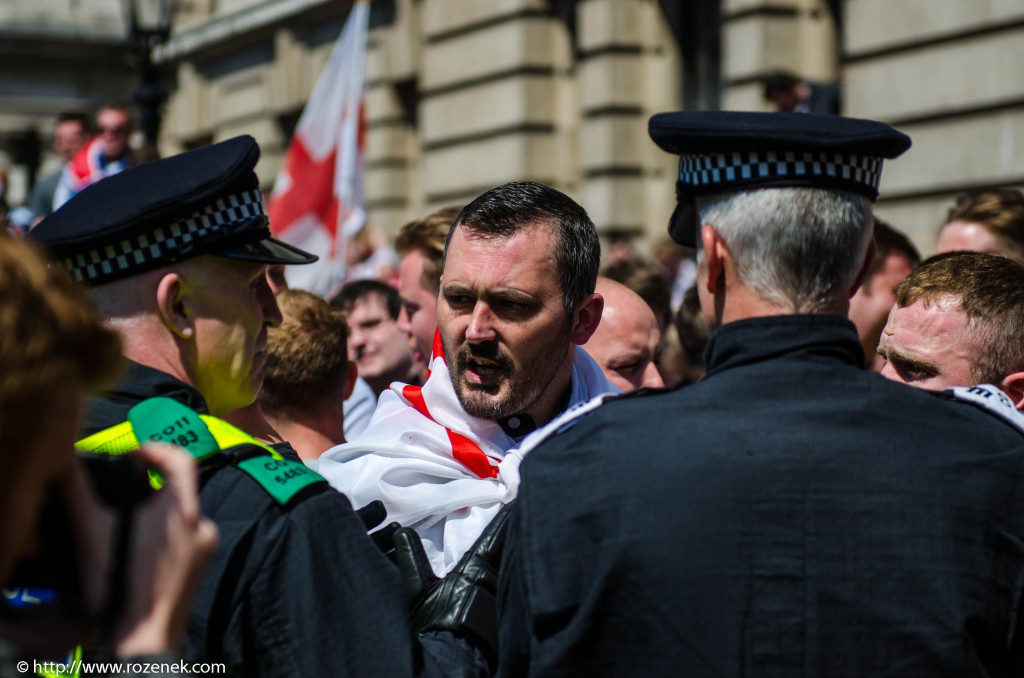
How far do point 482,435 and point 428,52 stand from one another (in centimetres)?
1097

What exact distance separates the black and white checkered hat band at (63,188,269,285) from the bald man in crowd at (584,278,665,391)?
2.04m

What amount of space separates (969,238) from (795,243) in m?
3.23

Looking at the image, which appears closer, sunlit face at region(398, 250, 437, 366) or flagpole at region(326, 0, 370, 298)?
sunlit face at region(398, 250, 437, 366)

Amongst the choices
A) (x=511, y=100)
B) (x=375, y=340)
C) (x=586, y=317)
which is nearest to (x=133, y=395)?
(x=586, y=317)

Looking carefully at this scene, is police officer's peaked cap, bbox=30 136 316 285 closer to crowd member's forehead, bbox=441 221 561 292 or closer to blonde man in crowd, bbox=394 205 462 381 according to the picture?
crowd member's forehead, bbox=441 221 561 292

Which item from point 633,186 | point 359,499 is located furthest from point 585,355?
point 633,186

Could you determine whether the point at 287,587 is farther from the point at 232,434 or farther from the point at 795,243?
the point at 795,243

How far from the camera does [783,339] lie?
2.09 meters

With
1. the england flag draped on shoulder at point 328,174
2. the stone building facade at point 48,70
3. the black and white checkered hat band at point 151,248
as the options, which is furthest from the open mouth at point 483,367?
the stone building facade at point 48,70

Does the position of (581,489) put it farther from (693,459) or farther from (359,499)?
(359,499)

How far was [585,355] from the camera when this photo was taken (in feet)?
11.3

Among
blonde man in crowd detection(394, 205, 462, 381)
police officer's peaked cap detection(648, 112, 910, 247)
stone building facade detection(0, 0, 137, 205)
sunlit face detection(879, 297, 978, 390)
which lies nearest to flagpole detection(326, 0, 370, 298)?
blonde man in crowd detection(394, 205, 462, 381)

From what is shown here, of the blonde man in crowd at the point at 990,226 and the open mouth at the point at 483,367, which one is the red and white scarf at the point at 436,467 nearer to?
the open mouth at the point at 483,367

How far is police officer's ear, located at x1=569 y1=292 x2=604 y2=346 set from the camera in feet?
10.4
